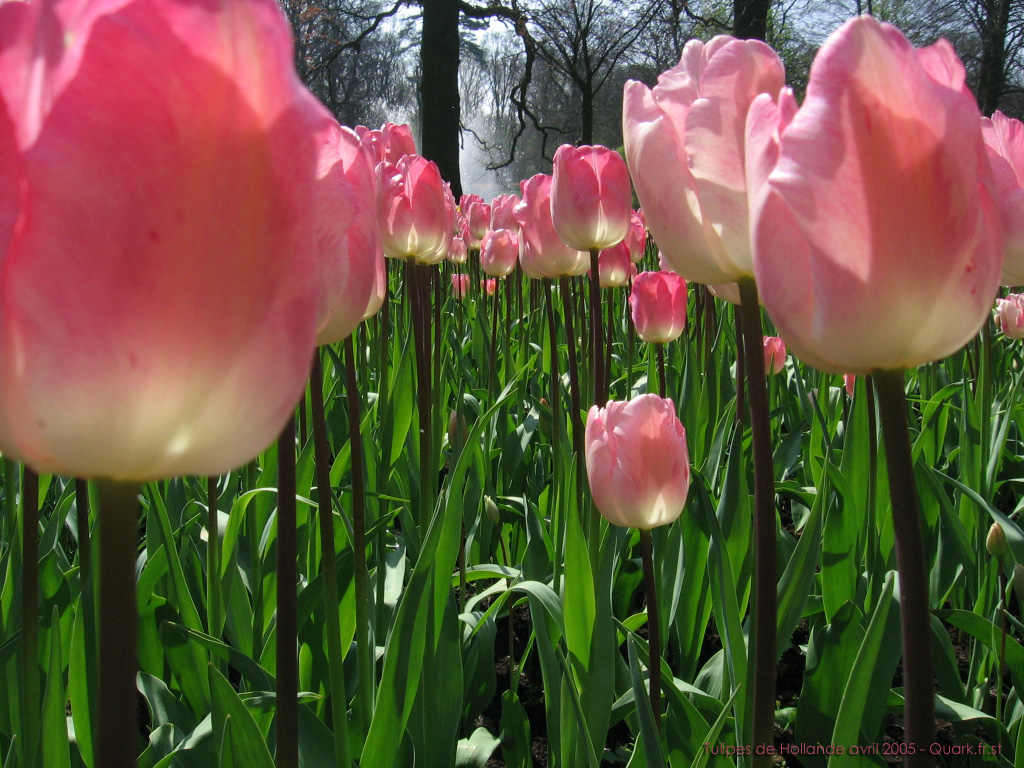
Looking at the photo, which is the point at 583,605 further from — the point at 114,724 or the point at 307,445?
the point at 114,724

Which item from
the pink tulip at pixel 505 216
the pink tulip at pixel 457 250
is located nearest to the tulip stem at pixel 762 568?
the pink tulip at pixel 505 216

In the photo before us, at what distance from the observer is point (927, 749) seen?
454mm

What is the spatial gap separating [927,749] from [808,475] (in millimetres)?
1496

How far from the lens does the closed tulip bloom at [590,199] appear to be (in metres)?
1.43

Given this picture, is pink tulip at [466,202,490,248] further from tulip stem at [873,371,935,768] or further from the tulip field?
tulip stem at [873,371,935,768]

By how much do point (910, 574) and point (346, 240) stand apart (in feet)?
1.43

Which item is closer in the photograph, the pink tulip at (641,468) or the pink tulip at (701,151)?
the pink tulip at (701,151)

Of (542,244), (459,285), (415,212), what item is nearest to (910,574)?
(415,212)

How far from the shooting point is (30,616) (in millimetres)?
874

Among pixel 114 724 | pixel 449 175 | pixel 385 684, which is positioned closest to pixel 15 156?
pixel 114 724

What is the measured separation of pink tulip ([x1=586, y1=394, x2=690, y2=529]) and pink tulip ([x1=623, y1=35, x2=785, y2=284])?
0.33m

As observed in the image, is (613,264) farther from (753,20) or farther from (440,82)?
(753,20)

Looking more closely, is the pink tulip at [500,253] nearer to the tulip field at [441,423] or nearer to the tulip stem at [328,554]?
the tulip field at [441,423]

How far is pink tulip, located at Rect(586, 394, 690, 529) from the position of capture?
0.95 metres
